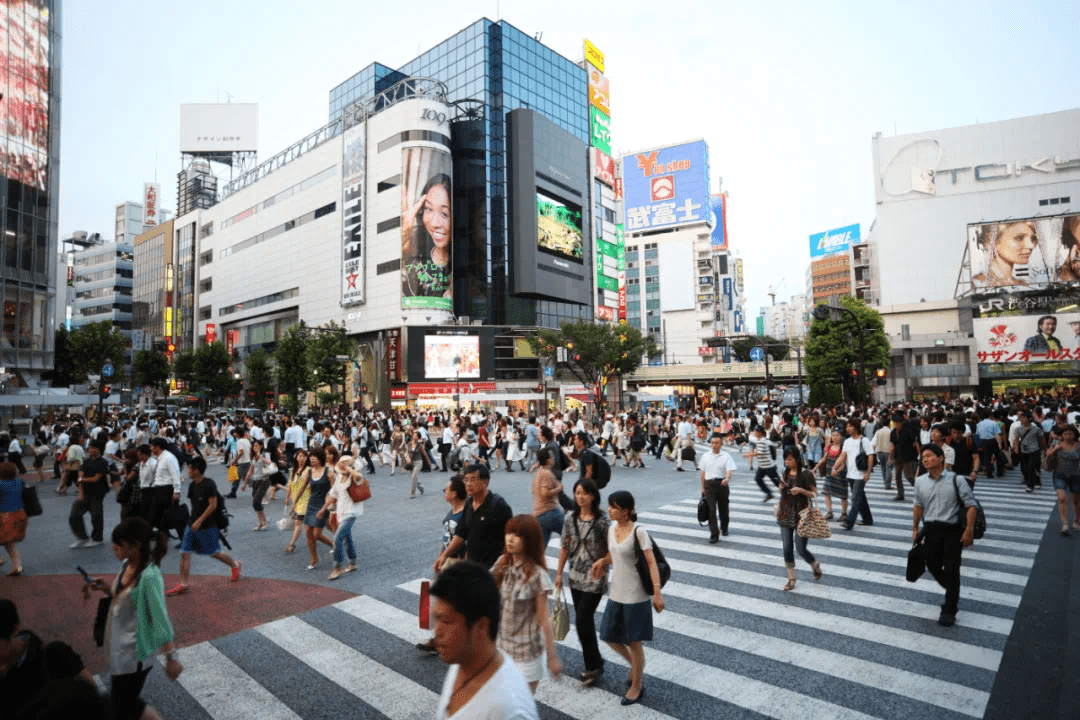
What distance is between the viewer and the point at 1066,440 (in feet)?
29.8

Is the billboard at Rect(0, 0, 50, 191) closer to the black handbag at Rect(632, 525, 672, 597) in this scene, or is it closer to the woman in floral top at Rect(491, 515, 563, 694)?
the woman in floral top at Rect(491, 515, 563, 694)

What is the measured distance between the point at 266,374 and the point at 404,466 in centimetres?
4505

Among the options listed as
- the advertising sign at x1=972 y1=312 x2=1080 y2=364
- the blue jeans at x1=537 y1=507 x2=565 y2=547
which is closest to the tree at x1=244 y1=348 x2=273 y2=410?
the blue jeans at x1=537 y1=507 x2=565 y2=547

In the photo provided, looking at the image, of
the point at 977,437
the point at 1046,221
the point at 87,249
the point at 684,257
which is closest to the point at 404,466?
the point at 977,437

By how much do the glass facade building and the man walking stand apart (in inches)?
2030

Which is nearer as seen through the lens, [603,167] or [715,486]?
[715,486]

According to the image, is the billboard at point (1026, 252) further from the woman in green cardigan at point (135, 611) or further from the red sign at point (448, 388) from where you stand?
the woman in green cardigan at point (135, 611)

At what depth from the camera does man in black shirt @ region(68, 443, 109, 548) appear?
9.80 metres

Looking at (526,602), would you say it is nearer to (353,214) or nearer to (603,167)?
(353,214)

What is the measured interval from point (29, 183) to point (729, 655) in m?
42.2

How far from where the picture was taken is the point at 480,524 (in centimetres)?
502

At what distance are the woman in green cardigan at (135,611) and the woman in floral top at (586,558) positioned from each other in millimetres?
2756

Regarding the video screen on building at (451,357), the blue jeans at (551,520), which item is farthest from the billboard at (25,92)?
the blue jeans at (551,520)

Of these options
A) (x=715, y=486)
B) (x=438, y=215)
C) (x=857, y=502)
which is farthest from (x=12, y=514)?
(x=438, y=215)
